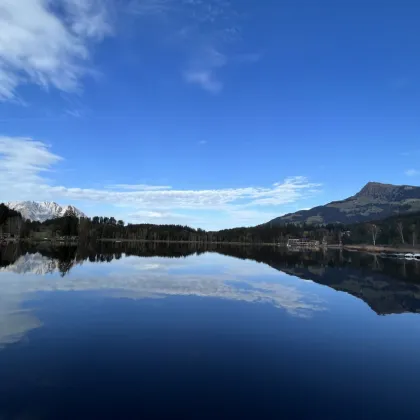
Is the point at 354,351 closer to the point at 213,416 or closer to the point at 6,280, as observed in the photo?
the point at 213,416

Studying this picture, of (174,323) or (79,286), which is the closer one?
(174,323)

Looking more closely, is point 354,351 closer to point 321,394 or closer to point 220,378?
point 321,394

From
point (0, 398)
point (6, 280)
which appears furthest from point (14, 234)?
point (0, 398)

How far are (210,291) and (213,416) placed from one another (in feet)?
81.4

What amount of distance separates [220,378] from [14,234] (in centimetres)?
19976

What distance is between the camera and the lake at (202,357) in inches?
456

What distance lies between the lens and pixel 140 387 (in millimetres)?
12648

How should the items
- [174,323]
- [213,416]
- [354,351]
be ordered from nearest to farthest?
[213,416] < [354,351] < [174,323]

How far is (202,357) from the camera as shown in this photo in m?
16.1

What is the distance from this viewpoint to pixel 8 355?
15.2 metres

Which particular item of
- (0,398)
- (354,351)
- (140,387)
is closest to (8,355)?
(0,398)

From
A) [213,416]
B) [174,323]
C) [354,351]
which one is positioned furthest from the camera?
[174,323]

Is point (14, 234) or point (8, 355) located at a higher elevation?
point (14, 234)

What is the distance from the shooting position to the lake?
1159 cm
